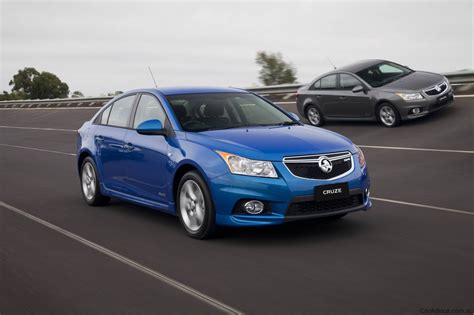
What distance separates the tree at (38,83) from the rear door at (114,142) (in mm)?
92584

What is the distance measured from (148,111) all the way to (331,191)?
2701 mm

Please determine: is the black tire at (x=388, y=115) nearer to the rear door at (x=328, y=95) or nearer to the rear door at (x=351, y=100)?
the rear door at (x=351, y=100)

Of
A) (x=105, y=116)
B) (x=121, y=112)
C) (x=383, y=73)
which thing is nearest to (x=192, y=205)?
(x=121, y=112)

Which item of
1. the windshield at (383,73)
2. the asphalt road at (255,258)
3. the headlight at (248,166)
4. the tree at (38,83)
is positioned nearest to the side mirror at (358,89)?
the windshield at (383,73)

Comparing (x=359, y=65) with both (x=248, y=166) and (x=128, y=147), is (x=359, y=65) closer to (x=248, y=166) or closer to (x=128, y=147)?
(x=128, y=147)

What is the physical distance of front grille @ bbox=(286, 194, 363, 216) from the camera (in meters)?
7.22

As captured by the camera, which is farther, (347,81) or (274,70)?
(274,70)

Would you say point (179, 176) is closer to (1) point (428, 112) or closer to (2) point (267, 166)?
(2) point (267, 166)

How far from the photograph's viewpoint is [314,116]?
19.6 m

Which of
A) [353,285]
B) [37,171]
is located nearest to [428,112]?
[37,171]

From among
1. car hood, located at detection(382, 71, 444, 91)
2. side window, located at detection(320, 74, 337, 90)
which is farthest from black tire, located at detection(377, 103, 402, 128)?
side window, located at detection(320, 74, 337, 90)

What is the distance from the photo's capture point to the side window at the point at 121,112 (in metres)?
9.47

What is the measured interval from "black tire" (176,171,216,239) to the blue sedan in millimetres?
10

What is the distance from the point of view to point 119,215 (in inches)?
373
